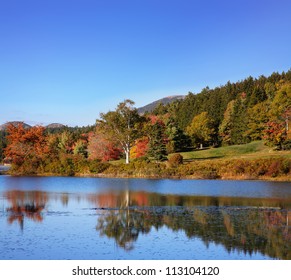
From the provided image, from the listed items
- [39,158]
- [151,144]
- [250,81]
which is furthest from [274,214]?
[250,81]

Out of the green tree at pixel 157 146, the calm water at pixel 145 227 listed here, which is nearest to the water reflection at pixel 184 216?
the calm water at pixel 145 227

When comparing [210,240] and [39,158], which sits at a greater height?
[39,158]

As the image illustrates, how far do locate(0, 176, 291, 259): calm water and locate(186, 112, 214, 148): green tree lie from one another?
67638 mm

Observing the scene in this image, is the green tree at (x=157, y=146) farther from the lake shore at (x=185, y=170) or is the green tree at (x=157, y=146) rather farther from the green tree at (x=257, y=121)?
the green tree at (x=257, y=121)

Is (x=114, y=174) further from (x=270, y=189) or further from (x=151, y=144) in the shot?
(x=270, y=189)

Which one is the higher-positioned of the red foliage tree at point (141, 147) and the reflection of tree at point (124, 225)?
the red foliage tree at point (141, 147)

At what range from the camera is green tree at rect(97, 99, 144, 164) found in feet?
233

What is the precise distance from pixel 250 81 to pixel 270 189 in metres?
109

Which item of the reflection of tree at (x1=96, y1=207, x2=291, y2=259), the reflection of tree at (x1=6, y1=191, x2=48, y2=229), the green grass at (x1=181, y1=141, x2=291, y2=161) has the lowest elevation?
the reflection of tree at (x1=96, y1=207, x2=291, y2=259)

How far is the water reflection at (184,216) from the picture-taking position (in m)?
16.9

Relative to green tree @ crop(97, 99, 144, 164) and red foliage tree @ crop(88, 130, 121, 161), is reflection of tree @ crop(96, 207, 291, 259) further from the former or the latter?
red foliage tree @ crop(88, 130, 121, 161)

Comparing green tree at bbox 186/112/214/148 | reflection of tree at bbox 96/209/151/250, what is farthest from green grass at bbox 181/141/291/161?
reflection of tree at bbox 96/209/151/250

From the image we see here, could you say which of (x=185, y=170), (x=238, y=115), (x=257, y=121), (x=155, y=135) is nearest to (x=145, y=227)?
(x=185, y=170)
